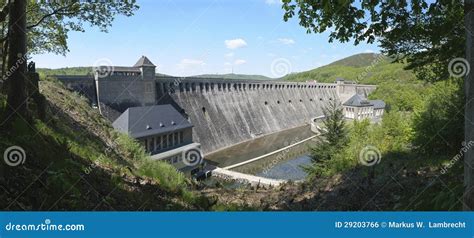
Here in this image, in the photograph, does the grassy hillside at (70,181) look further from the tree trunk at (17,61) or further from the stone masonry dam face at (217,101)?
the stone masonry dam face at (217,101)

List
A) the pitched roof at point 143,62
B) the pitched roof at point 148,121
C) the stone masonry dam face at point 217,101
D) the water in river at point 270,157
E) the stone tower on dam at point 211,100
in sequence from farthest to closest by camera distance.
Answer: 1. the pitched roof at point 143,62
2. the stone tower on dam at point 211,100
3. the stone masonry dam face at point 217,101
4. the water in river at point 270,157
5. the pitched roof at point 148,121

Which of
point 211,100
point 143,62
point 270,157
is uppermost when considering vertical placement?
point 143,62

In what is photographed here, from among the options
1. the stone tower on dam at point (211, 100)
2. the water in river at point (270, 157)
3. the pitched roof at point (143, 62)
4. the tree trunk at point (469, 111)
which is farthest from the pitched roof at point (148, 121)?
the tree trunk at point (469, 111)

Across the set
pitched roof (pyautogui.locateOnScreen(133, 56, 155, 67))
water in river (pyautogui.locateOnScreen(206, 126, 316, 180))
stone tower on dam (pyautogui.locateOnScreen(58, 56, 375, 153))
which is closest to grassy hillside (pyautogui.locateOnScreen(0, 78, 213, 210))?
water in river (pyautogui.locateOnScreen(206, 126, 316, 180))

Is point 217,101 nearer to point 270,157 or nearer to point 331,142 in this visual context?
point 270,157

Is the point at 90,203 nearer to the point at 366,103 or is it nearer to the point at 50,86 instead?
the point at 50,86

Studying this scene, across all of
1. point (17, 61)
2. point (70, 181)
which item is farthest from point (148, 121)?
point (70, 181)

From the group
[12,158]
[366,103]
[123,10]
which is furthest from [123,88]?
[366,103]
